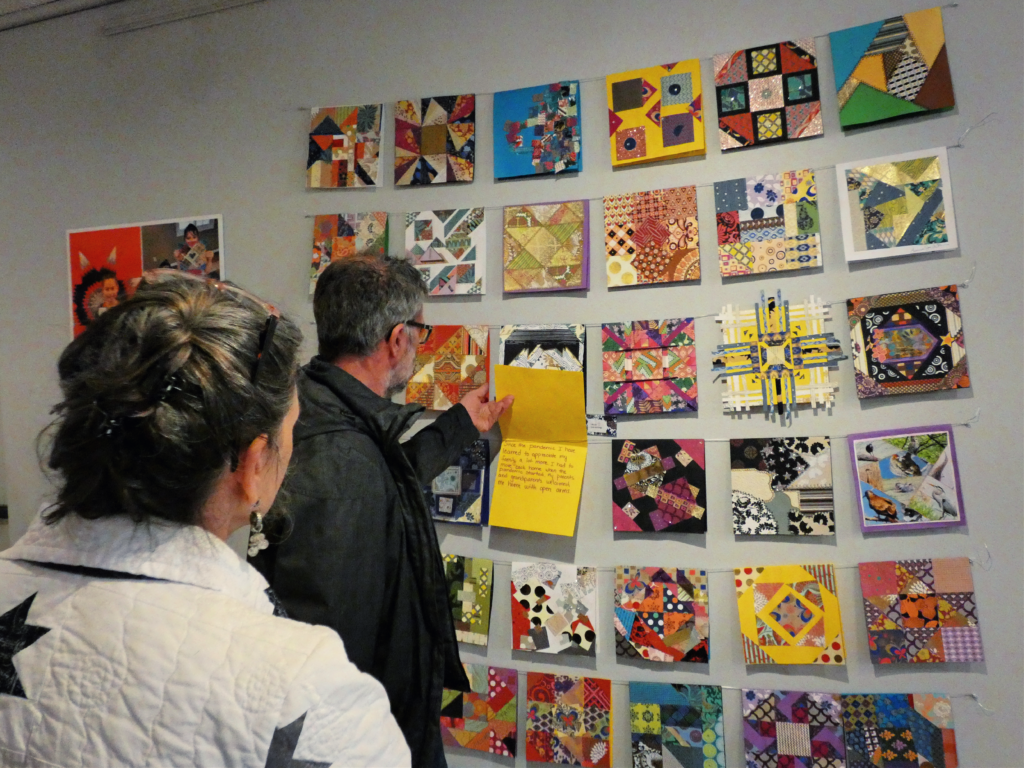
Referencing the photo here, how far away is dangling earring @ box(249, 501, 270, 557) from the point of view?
2.75ft

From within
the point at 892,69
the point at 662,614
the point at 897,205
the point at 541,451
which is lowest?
the point at 662,614

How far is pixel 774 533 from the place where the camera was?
153cm

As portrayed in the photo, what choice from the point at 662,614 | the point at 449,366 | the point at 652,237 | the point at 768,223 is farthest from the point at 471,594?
the point at 768,223

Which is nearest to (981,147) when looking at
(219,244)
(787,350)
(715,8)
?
(787,350)

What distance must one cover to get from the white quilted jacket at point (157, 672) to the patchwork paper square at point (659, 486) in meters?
1.05

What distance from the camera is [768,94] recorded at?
5.20 ft

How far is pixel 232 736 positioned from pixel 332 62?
186cm

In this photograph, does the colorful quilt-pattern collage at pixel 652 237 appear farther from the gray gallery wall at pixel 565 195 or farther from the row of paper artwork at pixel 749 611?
the row of paper artwork at pixel 749 611

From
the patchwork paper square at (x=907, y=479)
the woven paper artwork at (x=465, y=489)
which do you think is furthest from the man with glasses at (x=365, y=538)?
the patchwork paper square at (x=907, y=479)

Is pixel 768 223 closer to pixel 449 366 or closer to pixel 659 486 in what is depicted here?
pixel 659 486

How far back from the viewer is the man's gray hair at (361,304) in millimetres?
1465

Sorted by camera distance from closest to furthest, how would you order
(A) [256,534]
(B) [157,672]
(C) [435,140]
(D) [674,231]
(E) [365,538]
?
1. (B) [157,672]
2. (A) [256,534]
3. (E) [365,538]
4. (D) [674,231]
5. (C) [435,140]

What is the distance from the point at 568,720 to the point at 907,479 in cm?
91

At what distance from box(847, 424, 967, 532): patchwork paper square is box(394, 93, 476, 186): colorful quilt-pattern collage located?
1.14 metres
